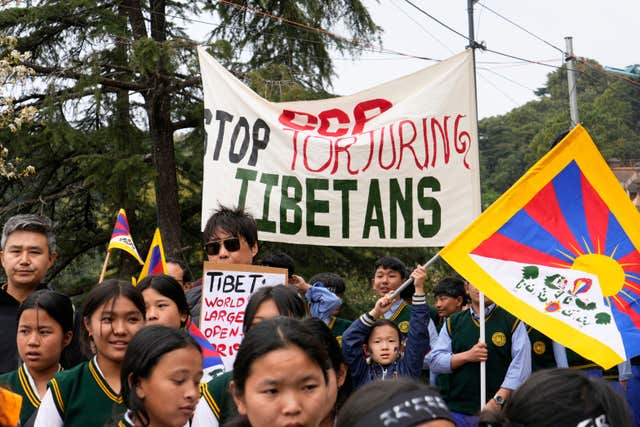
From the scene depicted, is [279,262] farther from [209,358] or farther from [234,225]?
[209,358]

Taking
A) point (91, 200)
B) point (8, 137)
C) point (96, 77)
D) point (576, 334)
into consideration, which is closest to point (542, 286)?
point (576, 334)

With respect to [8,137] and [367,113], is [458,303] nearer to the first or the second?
[367,113]

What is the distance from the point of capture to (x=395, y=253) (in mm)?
15836

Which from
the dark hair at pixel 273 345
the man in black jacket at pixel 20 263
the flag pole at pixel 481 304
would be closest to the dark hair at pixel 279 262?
the flag pole at pixel 481 304

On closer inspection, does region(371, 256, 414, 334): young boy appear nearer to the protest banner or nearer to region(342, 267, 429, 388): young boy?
region(342, 267, 429, 388): young boy

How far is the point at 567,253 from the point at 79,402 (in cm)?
283

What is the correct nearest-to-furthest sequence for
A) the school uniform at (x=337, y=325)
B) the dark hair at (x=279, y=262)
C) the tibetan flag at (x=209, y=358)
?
the tibetan flag at (x=209, y=358) → the school uniform at (x=337, y=325) → the dark hair at (x=279, y=262)

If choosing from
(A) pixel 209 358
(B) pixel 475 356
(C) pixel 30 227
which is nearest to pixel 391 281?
(B) pixel 475 356

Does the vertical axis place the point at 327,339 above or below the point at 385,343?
above

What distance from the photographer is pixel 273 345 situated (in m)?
3.13

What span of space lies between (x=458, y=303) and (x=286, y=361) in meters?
5.05

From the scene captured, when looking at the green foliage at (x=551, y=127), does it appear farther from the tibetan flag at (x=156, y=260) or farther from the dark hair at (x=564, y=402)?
the dark hair at (x=564, y=402)

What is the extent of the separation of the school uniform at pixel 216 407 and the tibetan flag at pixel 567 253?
5.81ft

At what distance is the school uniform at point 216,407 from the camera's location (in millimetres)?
3982
